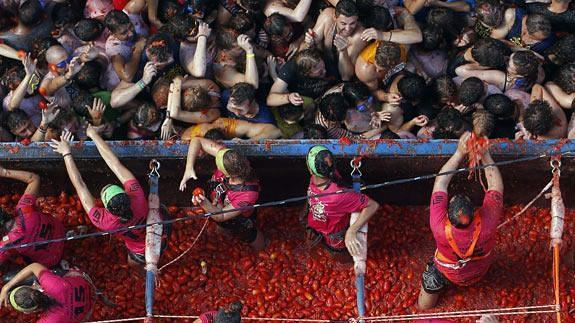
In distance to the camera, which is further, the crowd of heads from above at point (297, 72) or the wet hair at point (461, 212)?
the crowd of heads from above at point (297, 72)

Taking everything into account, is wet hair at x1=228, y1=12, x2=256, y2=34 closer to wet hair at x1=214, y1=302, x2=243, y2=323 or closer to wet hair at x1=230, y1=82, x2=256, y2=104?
wet hair at x1=230, y1=82, x2=256, y2=104

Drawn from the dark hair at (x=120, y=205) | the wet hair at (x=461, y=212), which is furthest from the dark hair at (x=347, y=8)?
the dark hair at (x=120, y=205)

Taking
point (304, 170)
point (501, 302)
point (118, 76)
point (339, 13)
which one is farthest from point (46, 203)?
point (501, 302)

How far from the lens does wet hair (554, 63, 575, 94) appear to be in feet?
29.9

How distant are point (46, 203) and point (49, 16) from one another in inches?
82.8

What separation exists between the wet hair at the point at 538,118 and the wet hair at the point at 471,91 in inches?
19.5

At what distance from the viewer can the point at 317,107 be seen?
948 centimetres

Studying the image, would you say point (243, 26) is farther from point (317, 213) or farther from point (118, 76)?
point (317, 213)

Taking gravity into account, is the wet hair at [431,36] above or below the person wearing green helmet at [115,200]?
above

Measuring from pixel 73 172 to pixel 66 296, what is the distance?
3.82 ft

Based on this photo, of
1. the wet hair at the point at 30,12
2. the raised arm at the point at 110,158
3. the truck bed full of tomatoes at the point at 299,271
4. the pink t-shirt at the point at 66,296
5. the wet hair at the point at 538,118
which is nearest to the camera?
the pink t-shirt at the point at 66,296

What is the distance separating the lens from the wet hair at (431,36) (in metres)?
9.53

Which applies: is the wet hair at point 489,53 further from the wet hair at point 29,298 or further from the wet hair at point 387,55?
the wet hair at point 29,298

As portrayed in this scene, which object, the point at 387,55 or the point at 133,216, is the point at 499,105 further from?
the point at 133,216
